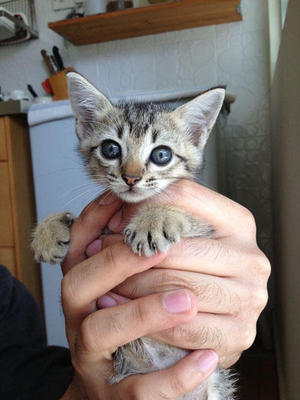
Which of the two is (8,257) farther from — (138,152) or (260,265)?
(260,265)

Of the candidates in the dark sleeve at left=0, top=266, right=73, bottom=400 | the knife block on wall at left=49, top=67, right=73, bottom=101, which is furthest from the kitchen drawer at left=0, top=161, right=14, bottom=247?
the dark sleeve at left=0, top=266, right=73, bottom=400

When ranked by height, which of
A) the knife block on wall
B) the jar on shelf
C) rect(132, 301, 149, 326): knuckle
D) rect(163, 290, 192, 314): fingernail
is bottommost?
rect(132, 301, 149, 326): knuckle

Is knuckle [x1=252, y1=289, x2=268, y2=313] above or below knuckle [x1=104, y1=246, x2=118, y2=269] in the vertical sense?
below

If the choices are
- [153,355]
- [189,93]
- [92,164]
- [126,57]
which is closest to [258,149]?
[189,93]

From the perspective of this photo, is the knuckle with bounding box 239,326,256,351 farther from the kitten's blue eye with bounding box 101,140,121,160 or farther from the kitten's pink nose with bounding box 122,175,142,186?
the kitten's blue eye with bounding box 101,140,121,160

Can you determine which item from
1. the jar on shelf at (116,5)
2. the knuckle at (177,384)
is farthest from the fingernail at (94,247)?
the jar on shelf at (116,5)

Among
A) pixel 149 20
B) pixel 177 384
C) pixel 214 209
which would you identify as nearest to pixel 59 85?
pixel 149 20

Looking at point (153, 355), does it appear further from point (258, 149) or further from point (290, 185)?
point (258, 149)
